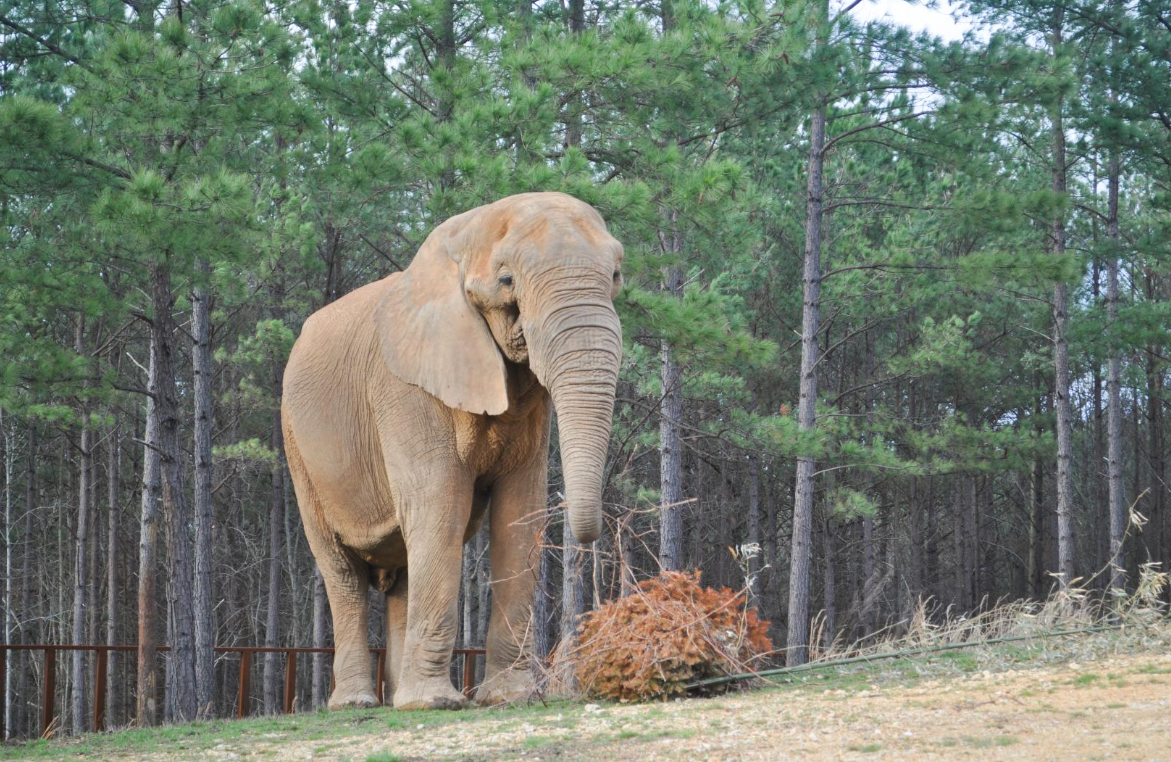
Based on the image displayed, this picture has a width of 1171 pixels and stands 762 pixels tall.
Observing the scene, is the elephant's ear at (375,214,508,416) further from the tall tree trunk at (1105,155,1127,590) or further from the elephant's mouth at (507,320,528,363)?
the tall tree trunk at (1105,155,1127,590)

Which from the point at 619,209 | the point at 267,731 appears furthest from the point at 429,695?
the point at 619,209

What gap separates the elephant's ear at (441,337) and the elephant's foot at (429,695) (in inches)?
69.6

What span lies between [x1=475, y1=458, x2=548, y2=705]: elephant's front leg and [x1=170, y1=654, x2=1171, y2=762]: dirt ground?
48.9 inches

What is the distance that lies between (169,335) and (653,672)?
6265 mm

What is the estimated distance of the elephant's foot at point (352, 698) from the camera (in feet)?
30.2

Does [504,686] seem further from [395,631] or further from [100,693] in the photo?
[100,693]

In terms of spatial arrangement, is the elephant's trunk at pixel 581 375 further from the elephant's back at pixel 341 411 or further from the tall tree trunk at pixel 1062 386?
the tall tree trunk at pixel 1062 386

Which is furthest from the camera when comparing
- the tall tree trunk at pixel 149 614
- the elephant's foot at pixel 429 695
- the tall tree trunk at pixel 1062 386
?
the tall tree trunk at pixel 1062 386

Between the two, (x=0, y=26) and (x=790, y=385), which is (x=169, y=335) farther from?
(x=790, y=385)

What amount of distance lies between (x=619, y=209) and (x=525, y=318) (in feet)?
14.8

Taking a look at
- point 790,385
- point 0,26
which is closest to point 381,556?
point 0,26

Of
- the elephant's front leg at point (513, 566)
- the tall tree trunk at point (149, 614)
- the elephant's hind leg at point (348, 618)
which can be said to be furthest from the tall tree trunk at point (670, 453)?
the elephant's front leg at point (513, 566)

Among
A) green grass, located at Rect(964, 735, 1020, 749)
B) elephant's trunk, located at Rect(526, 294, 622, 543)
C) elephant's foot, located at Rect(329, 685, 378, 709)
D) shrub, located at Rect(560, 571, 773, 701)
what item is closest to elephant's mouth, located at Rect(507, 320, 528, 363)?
elephant's trunk, located at Rect(526, 294, 622, 543)

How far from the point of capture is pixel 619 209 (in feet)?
38.9
